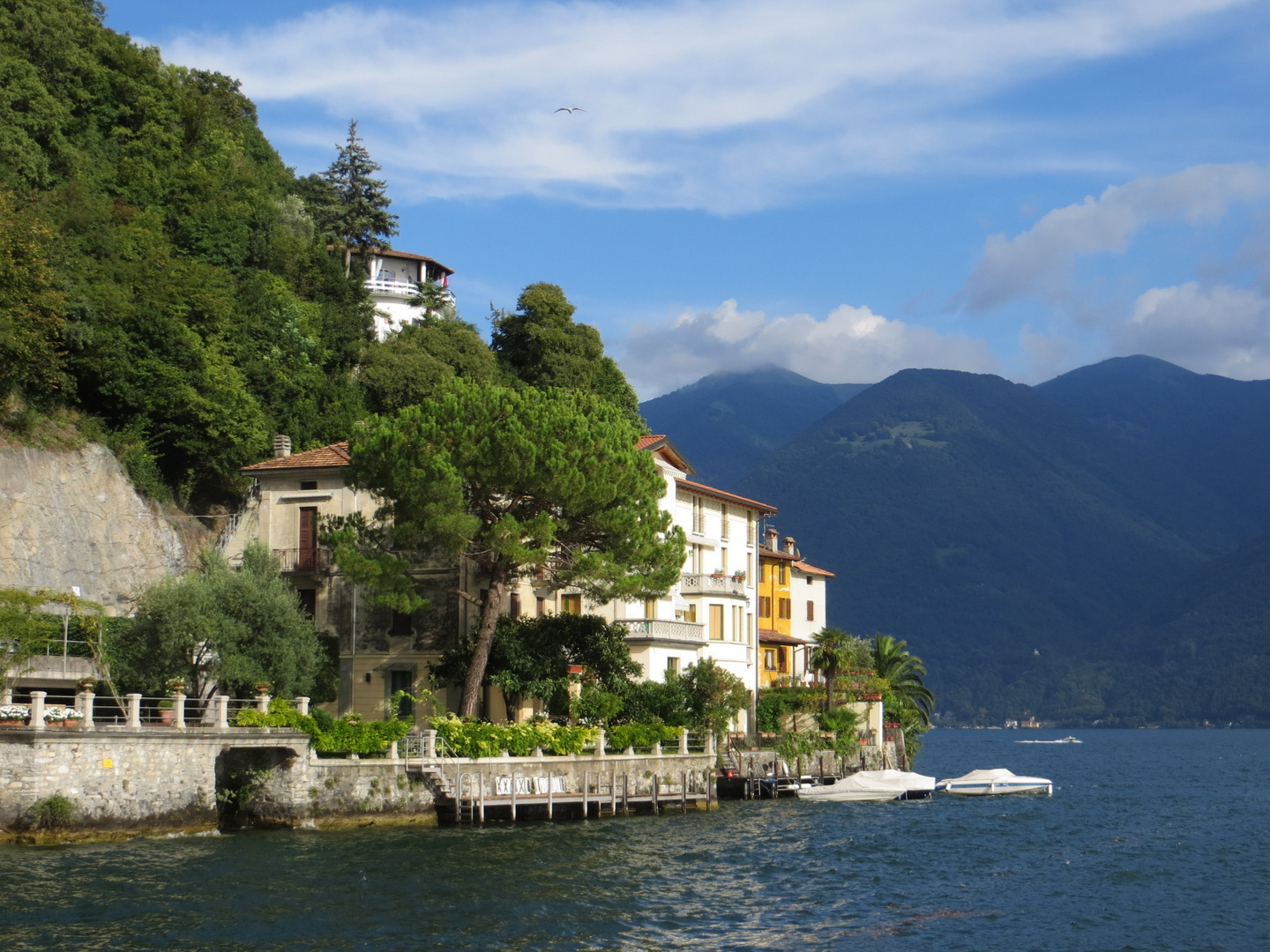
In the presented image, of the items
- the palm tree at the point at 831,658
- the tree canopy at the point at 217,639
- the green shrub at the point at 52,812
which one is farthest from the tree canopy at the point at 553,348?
the green shrub at the point at 52,812

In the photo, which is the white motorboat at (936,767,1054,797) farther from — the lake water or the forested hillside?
the forested hillside

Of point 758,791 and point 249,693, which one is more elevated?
point 249,693

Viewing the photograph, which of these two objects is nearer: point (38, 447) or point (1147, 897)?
point (1147, 897)

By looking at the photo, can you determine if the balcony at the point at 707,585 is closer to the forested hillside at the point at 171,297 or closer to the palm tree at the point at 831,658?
the palm tree at the point at 831,658

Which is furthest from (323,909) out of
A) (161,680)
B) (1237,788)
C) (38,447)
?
(1237,788)

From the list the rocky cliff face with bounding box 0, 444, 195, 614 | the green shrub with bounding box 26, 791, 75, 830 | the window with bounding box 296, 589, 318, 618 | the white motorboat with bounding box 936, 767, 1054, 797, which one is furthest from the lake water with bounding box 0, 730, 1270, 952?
the rocky cliff face with bounding box 0, 444, 195, 614

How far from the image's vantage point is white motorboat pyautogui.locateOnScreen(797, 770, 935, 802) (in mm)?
60406

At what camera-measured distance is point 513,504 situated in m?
48.4

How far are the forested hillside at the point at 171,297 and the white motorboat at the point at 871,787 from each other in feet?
91.2

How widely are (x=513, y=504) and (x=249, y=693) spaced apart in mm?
10860

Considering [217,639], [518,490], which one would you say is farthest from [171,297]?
[518,490]

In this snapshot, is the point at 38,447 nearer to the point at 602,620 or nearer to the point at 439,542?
the point at 439,542

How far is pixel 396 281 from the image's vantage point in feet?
319

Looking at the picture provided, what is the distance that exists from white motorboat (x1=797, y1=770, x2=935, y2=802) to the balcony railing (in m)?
22.7
